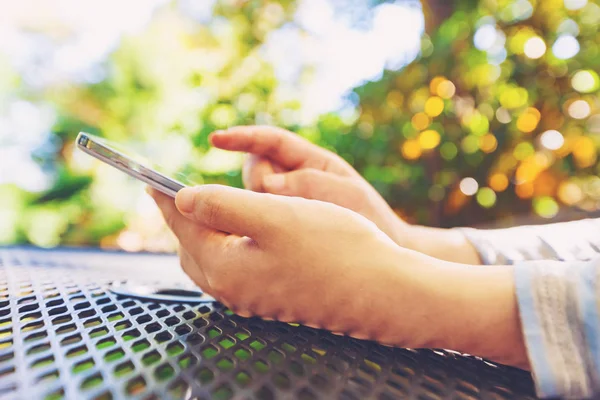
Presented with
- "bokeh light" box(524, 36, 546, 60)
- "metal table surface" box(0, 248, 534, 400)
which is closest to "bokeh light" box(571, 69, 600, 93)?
"bokeh light" box(524, 36, 546, 60)

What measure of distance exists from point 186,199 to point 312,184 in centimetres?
41

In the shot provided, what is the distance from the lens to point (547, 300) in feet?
1.28

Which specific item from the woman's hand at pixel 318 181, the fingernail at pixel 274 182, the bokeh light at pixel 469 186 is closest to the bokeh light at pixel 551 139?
the bokeh light at pixel 469 186

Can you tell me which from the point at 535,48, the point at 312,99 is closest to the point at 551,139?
the point at 535,48

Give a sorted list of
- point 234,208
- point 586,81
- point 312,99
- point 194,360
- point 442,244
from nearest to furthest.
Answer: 1. point 194,360
2. point 234,208
3. point 442,244
4. point 586,81
5. point 312,99

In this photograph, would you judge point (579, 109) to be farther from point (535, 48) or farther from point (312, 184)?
point (312, 184)

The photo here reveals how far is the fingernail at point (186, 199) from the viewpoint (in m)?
0.48

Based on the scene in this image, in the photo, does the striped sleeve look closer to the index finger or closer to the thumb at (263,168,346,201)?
the thumb at (263,168,346,201)

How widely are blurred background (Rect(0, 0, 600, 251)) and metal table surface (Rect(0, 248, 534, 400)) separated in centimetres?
121

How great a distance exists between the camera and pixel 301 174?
86cm

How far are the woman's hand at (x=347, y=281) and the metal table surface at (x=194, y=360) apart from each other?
24mm

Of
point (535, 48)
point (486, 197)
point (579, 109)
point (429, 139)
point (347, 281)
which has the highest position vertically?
point (535, 48)

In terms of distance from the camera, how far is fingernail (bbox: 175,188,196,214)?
479 mm

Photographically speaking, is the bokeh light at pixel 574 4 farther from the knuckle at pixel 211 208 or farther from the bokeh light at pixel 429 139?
the knuckle at pixel 211 208
